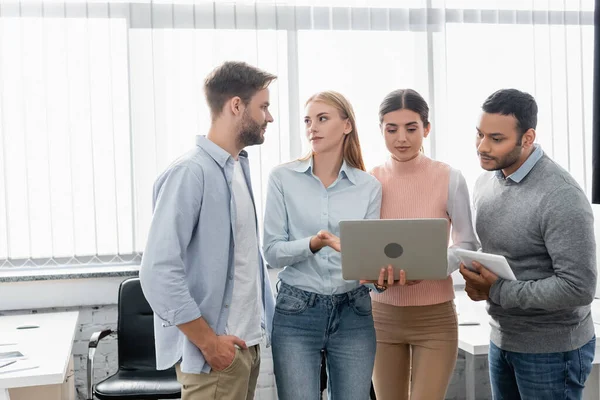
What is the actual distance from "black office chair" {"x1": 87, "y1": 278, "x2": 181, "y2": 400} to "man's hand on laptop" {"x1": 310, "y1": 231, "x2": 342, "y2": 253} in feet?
4.39

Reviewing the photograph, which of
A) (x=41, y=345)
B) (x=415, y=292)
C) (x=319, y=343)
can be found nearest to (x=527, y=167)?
(x=415, y=292)

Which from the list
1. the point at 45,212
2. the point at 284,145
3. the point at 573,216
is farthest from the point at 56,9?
the point at 573,216

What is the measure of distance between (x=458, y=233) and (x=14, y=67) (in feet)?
8.30

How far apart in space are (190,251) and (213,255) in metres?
0.07

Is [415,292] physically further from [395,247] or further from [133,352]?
[133,352]

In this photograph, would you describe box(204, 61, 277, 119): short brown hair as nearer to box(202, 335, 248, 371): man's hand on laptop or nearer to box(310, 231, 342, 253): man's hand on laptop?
box(310, 231, 342, 253): man's hand on laptop

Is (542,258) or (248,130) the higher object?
(248,130)

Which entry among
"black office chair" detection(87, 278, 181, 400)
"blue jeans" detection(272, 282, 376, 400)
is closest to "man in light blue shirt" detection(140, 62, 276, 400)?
"blue jeans" detection(272, 282, 376, 400)

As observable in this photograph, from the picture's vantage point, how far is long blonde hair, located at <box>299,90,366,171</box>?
2326 mm

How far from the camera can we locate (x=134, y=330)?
3.48m

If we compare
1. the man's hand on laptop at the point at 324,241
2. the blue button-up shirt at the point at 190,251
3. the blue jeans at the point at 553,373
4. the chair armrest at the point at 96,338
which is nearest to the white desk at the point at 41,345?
the chair armrest at the point at 96,338

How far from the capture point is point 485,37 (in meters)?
4.25

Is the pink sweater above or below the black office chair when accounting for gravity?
above

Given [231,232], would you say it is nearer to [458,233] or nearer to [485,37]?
[458,233]
